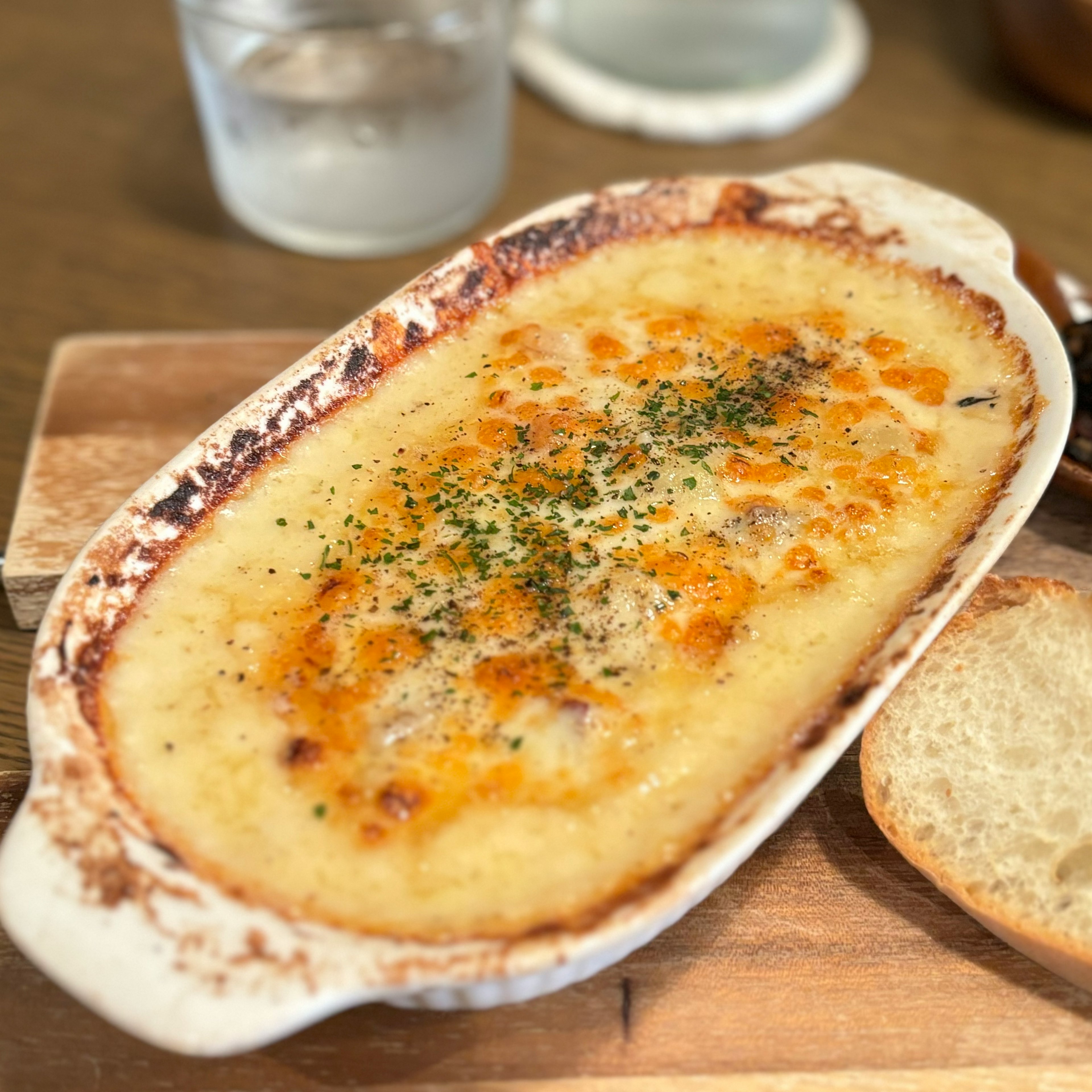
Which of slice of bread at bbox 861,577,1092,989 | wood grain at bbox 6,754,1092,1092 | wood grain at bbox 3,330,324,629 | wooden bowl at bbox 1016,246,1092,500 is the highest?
wooden bowl at bbox 1016,246,1092,500

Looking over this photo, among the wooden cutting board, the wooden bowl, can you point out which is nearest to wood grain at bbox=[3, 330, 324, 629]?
the wooden cutting board

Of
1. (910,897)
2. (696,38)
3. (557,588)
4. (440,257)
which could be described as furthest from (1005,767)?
(696,38)

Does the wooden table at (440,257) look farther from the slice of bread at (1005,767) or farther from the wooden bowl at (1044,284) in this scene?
the wooden bowl at (1044,284)

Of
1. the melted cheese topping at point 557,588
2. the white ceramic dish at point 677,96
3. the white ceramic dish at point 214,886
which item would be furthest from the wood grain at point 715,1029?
the white ceramic dish at point 677,96

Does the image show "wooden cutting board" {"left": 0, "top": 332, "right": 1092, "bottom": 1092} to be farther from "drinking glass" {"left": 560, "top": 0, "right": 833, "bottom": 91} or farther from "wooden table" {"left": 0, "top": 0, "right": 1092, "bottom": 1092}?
"drinking glass" {"left": 560, "top": 0, "right": 833, "bottom": 91}

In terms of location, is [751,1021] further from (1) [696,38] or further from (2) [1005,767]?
(1) [696,38]
